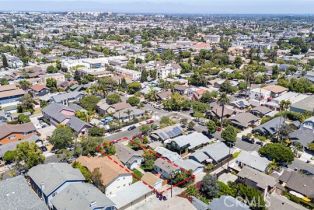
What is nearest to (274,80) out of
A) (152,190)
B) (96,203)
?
(152,190)

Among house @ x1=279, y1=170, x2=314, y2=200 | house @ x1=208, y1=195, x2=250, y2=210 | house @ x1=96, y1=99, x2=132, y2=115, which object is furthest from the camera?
house @ x1=96, y1=99, x2=132, y2=115

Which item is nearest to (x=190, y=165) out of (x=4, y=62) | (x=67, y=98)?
(x=67, y=98)

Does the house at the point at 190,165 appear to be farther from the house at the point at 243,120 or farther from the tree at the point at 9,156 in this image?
the tree at the point at 9,156

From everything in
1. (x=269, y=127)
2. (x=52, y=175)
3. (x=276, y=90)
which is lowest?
(x=269, y=127)

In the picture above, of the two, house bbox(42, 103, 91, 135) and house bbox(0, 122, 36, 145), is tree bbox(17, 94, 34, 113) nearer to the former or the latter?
house bbox(42, 103, 91, 135)

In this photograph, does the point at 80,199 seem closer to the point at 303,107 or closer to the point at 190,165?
the point at 190,165

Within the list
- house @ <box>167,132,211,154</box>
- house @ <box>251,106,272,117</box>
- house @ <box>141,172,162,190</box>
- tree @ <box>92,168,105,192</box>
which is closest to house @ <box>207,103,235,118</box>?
house @ <box>251,106,272,117</box>

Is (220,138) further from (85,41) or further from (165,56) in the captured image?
(85,41)
